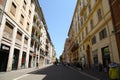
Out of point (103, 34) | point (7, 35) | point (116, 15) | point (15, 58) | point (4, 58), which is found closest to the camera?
point (116, 15)

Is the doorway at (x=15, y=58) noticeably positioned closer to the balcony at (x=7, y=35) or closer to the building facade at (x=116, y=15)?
the balcony at (x=7, y=35)

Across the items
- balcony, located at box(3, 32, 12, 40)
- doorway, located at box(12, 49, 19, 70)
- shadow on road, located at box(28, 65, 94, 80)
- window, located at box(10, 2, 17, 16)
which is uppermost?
window, located at box(10, 2, 17, 16)

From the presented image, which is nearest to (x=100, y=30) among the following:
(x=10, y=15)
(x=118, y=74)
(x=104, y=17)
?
(x=104, y=17)

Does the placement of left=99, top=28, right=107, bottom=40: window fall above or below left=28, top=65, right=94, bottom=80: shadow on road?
above

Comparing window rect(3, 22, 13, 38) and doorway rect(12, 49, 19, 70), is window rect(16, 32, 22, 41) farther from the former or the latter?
window rect(3, 22, 13, 38)

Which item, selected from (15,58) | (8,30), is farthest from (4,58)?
(8,30)

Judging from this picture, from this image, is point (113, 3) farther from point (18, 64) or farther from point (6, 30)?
point (18, 64)

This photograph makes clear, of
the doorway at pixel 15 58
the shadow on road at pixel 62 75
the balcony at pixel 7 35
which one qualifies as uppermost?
the balcony at pixel 7 35

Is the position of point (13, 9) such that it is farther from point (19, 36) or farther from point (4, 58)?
point (4, 58)

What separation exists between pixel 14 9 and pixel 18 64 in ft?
29.8

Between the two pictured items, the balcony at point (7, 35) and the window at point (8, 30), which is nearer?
the balcony at point (7, 35)

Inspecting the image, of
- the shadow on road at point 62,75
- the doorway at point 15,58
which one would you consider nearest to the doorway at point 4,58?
the doorway at point 15,58

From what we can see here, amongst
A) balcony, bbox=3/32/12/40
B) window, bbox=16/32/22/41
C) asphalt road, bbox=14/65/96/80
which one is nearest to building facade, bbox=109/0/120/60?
asphalt road, bbox=14/65/96/80

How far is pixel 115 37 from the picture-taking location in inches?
534
